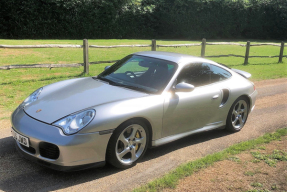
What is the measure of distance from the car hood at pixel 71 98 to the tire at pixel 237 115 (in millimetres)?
2058

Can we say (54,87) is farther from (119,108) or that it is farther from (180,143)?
(180,143)

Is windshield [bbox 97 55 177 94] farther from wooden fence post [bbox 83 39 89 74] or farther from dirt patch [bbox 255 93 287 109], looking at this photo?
wooden fence post [bbox 83 39 89 74]

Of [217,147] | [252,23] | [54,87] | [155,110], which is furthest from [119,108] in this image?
[252,23]

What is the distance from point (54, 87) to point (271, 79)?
9652 millimetres

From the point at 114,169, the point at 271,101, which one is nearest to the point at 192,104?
the point at 114,169

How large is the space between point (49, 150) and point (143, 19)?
1090 inches

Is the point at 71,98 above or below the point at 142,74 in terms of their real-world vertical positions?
below

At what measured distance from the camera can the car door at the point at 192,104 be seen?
4.50 meters

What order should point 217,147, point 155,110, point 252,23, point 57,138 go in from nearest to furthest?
point 57,138 → point 155,110 → point 217,147 → point 252,23

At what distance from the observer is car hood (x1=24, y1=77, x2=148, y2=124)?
387cm

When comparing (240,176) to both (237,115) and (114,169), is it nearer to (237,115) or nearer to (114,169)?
(114,169)

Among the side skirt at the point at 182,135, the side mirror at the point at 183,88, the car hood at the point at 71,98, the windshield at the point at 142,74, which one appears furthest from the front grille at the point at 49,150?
the side mirror at the point at 183,88

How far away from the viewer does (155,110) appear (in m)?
4.23

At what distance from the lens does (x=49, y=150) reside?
3578 millimetres
